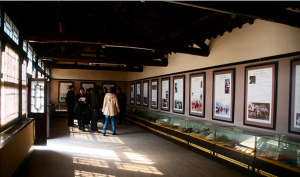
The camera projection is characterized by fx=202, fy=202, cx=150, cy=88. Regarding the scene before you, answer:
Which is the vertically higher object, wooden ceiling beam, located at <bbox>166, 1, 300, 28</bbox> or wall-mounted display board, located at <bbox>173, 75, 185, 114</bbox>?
wooden ceiling beam, located at <bbox>166, 1, 300, 28</bbox>

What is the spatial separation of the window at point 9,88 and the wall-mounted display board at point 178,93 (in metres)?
5.39

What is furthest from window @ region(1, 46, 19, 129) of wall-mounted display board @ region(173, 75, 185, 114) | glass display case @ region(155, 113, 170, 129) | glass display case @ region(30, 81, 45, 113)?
wall-mounted display board @ region(173, 75, 185, 114)

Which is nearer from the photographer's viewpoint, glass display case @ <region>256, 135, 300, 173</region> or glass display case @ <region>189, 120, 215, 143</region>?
glass display case @ <region>256, 135, 300, 173</region>

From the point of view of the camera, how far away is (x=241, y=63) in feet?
17.3

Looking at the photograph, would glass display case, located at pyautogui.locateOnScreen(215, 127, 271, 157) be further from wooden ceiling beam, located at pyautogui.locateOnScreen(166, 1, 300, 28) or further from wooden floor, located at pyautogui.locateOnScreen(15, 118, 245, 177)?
wooden ceiling beam, located at pyautogui.locateOnScreen(166, 1, 300, 28)

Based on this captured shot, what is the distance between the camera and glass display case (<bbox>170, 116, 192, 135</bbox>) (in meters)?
6.38

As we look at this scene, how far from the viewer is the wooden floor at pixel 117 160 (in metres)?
4.19

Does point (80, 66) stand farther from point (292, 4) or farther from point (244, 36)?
point (292, 4)

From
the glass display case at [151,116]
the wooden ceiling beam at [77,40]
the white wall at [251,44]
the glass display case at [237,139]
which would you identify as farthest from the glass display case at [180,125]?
the wooden ceiling beam at [77,40]

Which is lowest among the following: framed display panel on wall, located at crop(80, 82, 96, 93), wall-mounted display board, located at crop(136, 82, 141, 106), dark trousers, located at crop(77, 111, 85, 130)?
dark trousers, located at crop(77, 111, 85, 130)

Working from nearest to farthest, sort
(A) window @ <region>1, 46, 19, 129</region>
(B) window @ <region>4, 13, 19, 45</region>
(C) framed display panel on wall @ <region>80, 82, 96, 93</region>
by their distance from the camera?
1. (A) window @ <region>1, 46, 19, 129</region>
2. (B) window @ <region>4, 13, 19, 45</region>
3. (C) framed display panel on wall @ <region>80, 82, 96, 93</region>

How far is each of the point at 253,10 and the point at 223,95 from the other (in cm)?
→ 323

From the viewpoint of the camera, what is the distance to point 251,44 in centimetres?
498

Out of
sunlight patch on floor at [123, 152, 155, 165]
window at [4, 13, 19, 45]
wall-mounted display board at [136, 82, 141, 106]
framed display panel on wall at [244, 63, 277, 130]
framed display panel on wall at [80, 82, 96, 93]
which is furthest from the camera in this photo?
framed display panel on wall at [80, 82, 96, 93]
